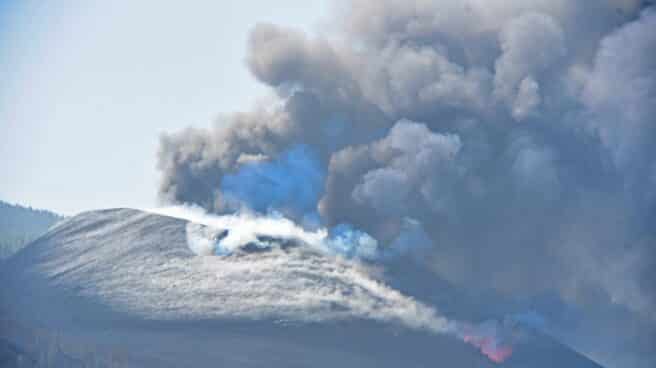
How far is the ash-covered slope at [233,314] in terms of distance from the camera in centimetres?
10212

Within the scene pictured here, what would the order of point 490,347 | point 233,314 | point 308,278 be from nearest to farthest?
point 490,347
point 233,314
point 308,278

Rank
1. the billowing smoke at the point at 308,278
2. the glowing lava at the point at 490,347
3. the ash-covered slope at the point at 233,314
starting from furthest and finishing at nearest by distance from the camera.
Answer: the billowing smoke at the point at 308,278, the glowing lava at the point at 490,347, the ash-covered slope at the point at 233,314

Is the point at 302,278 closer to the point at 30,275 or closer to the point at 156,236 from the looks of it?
the point at 156,236

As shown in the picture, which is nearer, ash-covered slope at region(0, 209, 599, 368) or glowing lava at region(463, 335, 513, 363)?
ash-covered slope at region(0, 209, 599, 368)

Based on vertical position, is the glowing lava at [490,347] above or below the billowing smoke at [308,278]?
below

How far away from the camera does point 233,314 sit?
11281 centimetres

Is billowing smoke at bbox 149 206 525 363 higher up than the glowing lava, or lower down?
higher up

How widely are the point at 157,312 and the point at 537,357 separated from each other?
46.7 meters

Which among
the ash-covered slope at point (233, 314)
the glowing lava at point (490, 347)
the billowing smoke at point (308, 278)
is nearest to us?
the ash-covered slope at point (233, 314)

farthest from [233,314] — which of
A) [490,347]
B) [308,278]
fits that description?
[490,347]

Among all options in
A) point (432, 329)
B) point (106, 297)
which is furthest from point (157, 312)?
point (432, 329)

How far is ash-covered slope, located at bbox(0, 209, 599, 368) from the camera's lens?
10212 centimetres

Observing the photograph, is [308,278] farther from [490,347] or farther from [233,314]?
[490,347]

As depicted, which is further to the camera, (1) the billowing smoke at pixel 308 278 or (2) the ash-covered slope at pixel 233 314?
(1) the billowing smoke at pixel 308 278
